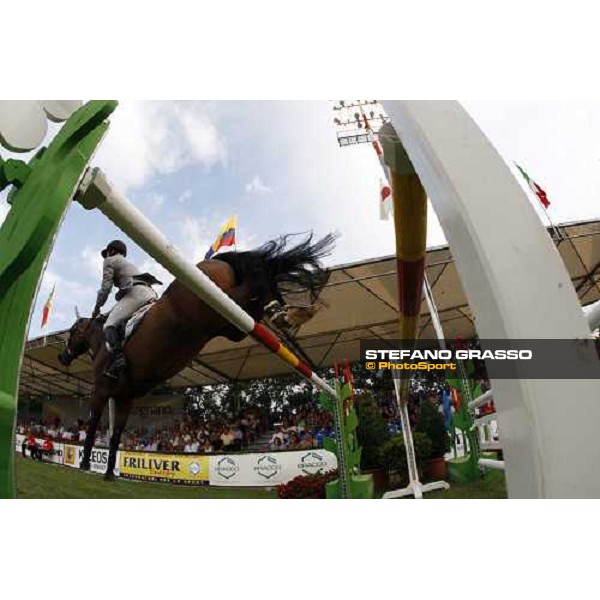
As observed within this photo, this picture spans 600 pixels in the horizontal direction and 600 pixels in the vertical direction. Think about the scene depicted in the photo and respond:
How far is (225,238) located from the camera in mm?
1638

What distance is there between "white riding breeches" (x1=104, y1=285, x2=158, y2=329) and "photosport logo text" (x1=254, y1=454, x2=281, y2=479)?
0.75m

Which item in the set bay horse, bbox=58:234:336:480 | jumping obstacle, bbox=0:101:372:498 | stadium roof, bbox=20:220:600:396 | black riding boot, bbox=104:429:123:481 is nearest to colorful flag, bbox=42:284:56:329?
stadium roof, bbox=20:220:600:396

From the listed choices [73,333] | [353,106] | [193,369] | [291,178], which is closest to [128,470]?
[193,369]

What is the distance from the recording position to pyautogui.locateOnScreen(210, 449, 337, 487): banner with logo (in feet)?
6.18

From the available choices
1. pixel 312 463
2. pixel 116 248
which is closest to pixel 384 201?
pixel 116 248

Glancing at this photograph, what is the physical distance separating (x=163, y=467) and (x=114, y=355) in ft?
1.64

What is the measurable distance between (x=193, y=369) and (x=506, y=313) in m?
1.72

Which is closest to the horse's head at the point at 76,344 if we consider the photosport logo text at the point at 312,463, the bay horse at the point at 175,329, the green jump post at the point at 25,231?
the bay horse at the point at 175,329

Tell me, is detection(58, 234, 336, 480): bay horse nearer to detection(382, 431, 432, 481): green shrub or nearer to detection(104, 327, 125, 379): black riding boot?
detection(104, 327, 125, 379): black riding boot

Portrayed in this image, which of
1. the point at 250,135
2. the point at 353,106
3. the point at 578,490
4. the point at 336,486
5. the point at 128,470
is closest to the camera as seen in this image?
the point at 578,490

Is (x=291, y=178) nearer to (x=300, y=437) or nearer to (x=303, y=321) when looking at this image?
(x=303, y=321)

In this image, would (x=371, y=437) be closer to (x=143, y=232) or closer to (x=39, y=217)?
(x=143, y=232)

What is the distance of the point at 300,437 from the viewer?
2049 millimetres

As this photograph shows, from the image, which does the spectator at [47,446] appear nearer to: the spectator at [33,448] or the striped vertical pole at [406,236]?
the spectator at [33,448]
